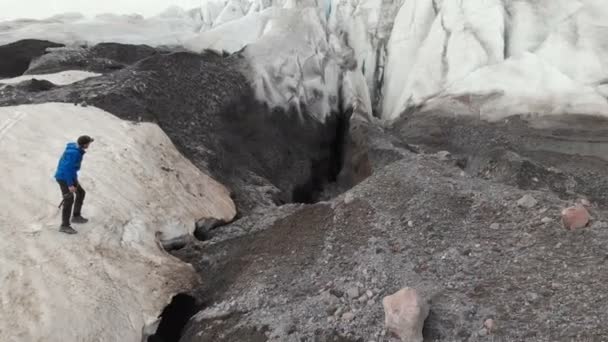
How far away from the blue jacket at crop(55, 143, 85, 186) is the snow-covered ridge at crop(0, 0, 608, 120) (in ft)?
36.7

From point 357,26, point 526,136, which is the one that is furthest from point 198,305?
point 357,26

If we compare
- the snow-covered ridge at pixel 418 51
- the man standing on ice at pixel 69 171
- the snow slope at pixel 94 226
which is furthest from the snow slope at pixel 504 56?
the man standing on ice at pixel 69 171

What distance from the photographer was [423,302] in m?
6.58

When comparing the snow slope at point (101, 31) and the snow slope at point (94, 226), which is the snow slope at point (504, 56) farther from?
the snow slope at point (94, 226)

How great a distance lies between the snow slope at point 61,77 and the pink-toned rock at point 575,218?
14.2 m

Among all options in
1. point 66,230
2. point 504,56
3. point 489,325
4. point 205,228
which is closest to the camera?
point 489,325

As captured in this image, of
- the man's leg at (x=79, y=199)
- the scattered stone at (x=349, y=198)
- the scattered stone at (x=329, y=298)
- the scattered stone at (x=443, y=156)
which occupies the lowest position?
the scattered stone at (x=443, y=156)

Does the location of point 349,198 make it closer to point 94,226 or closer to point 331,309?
point 331,309

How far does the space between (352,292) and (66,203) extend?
433 centimetres

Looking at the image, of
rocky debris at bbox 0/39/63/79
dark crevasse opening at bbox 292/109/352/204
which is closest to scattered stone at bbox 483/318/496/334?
dark crevasse opening at bbox 292/109/352/204

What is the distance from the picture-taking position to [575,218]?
771 centimetres

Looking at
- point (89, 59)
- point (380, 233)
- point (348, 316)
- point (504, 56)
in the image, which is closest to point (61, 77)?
point (89, 59)

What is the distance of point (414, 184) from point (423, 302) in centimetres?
376

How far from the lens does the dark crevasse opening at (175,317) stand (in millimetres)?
8289
